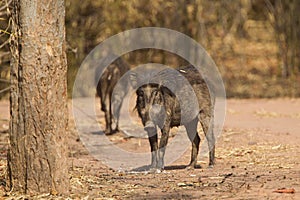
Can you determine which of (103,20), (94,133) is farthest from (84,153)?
(103,20)

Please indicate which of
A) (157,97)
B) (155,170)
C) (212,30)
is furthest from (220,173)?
(212,30)

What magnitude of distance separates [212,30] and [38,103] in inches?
612

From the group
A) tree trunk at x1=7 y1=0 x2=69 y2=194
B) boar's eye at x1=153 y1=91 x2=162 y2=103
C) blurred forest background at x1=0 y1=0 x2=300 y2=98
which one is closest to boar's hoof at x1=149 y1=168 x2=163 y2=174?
boar's eye at x1=153 y1=91 x2=162 y2=103

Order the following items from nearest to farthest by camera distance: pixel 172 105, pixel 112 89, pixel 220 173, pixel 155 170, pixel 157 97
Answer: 1. pixel 220 173
2. pixel 155 170
3. pixel 157 97
4. pixel 172 105
5. pixel 112 89

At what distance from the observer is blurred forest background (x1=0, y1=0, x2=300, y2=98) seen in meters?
19.5

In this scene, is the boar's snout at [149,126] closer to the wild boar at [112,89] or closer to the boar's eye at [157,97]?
the boar's eye at [157,97]

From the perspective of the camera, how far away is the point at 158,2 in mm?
20781

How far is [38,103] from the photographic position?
260 inches

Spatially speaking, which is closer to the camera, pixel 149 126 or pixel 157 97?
pixel 149 126

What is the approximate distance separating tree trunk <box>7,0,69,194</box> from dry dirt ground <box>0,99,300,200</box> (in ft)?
0.72

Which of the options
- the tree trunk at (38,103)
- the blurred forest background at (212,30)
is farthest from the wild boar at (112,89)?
the tree trunk at (38,103)

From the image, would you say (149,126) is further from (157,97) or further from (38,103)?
(38,103)

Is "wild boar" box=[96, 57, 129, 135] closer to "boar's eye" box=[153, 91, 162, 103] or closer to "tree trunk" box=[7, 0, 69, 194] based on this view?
"boar's eye" box=[153, 91, 162, 103]

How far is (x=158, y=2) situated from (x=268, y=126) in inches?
340
